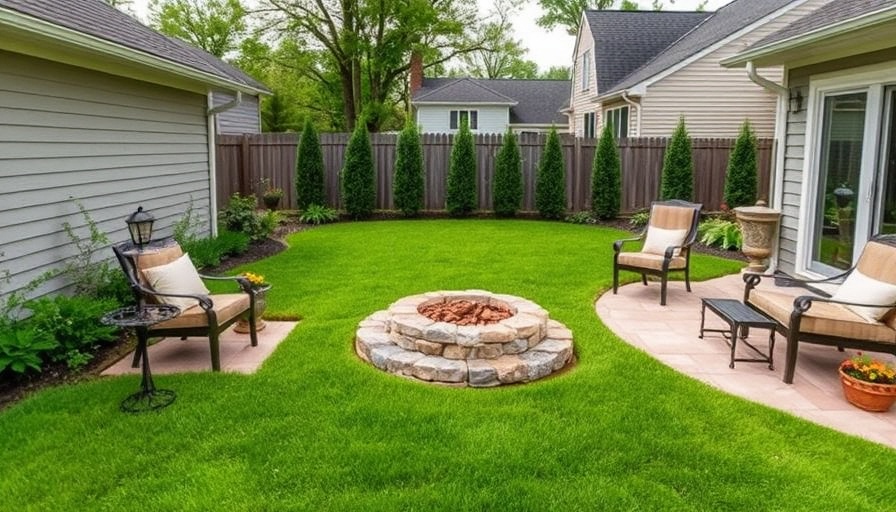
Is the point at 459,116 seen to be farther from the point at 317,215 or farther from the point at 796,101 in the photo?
the point at 796,101

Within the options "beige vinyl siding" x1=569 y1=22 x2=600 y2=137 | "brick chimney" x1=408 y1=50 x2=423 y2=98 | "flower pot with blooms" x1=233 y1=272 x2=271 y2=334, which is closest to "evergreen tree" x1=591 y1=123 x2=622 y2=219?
"beige vinyl siding" x1=569 y1=22 x2=600 y2=137

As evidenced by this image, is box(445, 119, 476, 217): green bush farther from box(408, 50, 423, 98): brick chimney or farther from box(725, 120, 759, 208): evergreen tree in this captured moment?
box(408, 50, 423, 98): brick chimney

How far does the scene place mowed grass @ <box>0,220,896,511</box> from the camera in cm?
278

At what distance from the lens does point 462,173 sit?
12.8 m

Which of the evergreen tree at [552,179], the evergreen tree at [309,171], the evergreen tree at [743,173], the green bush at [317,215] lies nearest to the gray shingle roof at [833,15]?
the evergreen tree at [743,173]

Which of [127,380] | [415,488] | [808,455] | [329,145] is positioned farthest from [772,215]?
[329,145]

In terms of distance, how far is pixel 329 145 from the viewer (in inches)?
516

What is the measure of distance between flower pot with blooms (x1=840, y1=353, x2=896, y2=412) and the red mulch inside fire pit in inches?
89.8

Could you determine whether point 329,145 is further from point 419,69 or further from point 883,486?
point 419,69

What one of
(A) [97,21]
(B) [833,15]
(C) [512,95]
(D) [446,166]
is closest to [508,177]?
(D) [446,166]

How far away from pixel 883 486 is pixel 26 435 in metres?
4.37

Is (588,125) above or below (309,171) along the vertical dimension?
above

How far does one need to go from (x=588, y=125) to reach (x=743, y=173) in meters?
9.40

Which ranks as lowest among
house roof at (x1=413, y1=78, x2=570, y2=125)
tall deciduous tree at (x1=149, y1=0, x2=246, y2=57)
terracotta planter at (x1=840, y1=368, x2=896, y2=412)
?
terracotta planter at (x1=840, y1=368, x2=896, y2=412)
